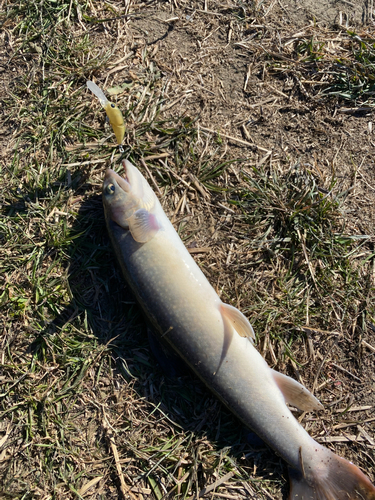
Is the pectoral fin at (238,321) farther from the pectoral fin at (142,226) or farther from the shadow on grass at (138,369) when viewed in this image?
the pectoral fin at (142,226)

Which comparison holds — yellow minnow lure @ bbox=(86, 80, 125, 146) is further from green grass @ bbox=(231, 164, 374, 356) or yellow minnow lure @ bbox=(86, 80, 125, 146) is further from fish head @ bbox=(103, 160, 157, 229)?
green grass @ bbox=(231, 164, 374, 356)

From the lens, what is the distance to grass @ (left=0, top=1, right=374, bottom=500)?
368cm

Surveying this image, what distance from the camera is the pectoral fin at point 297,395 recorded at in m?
3.49

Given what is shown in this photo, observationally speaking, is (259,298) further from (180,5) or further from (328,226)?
(180,5)

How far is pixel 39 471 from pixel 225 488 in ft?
5.70

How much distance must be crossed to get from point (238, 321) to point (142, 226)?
3.88 feet

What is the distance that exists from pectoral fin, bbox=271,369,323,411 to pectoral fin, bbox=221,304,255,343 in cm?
53

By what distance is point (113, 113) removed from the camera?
379 cm

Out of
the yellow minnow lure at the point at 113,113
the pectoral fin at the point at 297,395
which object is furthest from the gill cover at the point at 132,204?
the pectoral fin at the point at 297,395

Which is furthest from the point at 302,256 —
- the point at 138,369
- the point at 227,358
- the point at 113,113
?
the point at 113,113

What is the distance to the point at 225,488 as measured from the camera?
11.8ft

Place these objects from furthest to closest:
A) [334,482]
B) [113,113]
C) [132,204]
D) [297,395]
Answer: [113,113] → [132,204] → [297,395] → [334,482]

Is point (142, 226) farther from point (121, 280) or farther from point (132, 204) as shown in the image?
point (121, 280)

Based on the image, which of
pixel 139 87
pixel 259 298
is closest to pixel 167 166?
pixel 139 87
